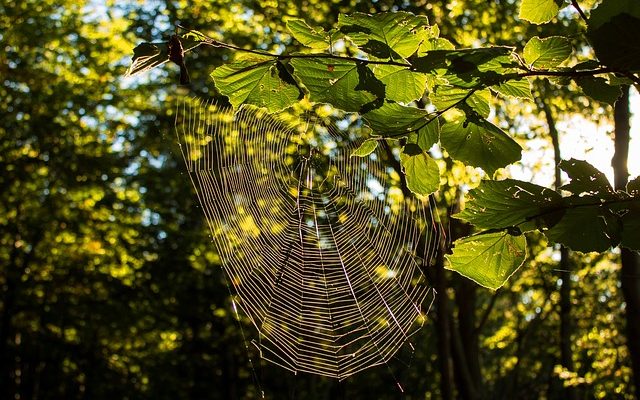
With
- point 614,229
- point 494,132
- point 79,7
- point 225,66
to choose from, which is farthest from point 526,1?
point 79,7

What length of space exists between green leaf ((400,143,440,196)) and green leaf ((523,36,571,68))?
365 mm

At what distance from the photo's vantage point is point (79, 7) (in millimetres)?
14789

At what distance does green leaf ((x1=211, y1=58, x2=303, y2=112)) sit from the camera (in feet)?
4.38

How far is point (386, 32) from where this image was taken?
1194 mm

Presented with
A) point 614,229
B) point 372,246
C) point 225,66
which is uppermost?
point 225,66

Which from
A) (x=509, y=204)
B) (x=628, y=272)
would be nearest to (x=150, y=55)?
(x=509, y=204)

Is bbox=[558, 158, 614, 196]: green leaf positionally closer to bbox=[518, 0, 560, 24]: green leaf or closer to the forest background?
bbox=[518, 0, 560, 24]: green leaf

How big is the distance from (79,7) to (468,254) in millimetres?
15441

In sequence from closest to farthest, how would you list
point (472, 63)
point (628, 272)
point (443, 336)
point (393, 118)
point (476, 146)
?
point (472, 63)
point (393, 118)
point (476, 146)
point (628, 272)
point (443, 336)

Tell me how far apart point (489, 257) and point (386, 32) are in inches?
25.6

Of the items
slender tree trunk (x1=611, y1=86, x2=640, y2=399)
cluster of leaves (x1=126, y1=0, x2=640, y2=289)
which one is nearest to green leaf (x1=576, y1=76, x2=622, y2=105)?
cluster of leaves (x1=126, y1=0, x2=640, y2=289)

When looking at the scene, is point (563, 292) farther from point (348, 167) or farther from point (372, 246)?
point (348, 167)

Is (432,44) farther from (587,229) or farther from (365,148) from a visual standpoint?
(587,229)

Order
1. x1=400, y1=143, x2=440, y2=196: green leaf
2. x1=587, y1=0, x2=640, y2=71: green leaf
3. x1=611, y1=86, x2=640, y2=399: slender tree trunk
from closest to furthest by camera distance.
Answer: x1=587, y1=0, x2=640, y2=71: green leaf → x1=400, y1=143, x2=440, y2=196: green leaf → x1=611, y1=86, x2=640, y2=399: slender tree trunk
